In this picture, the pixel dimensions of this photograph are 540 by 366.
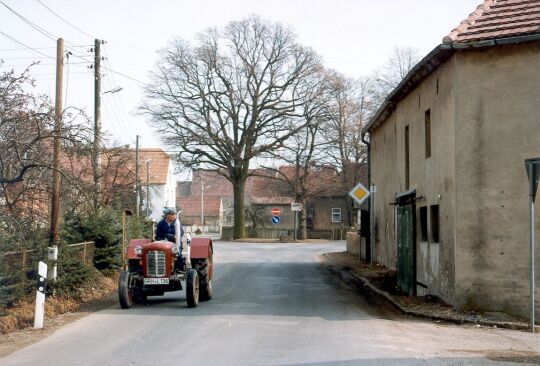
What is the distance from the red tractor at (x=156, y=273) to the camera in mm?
14484

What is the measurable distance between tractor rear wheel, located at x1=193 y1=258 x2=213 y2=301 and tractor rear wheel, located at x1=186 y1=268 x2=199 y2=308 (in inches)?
34.5

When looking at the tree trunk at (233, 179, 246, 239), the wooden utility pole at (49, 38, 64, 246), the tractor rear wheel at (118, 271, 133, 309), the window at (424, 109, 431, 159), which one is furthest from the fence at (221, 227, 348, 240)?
the tractor rear wheel at (118, 271, 133, 309)

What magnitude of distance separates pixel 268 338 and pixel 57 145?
753 cm

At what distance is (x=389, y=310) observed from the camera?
14.9m

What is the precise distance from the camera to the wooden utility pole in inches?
591

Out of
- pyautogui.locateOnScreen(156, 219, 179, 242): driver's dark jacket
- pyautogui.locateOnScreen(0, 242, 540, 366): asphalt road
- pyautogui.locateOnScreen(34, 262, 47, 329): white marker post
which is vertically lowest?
pyautogui.locateOnScreen(0, 242, 540, 366): asphalt road

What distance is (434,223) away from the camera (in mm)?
16250

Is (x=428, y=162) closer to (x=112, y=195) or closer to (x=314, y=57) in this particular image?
(x=112, y=195)

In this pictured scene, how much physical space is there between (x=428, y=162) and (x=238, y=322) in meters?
6.47

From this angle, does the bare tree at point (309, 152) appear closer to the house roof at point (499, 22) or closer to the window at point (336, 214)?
the window at point (336, 214)

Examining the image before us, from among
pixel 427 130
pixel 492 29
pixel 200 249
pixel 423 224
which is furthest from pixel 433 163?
pixel 200 249

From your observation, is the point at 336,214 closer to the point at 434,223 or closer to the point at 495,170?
the point at 434,223

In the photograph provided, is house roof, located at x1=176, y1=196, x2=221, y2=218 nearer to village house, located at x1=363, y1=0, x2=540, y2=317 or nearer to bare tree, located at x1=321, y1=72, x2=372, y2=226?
bare tree, located at x1=321, y1=72, x2=372, y2=226

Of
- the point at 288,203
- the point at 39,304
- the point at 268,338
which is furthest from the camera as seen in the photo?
the point at 288,203
